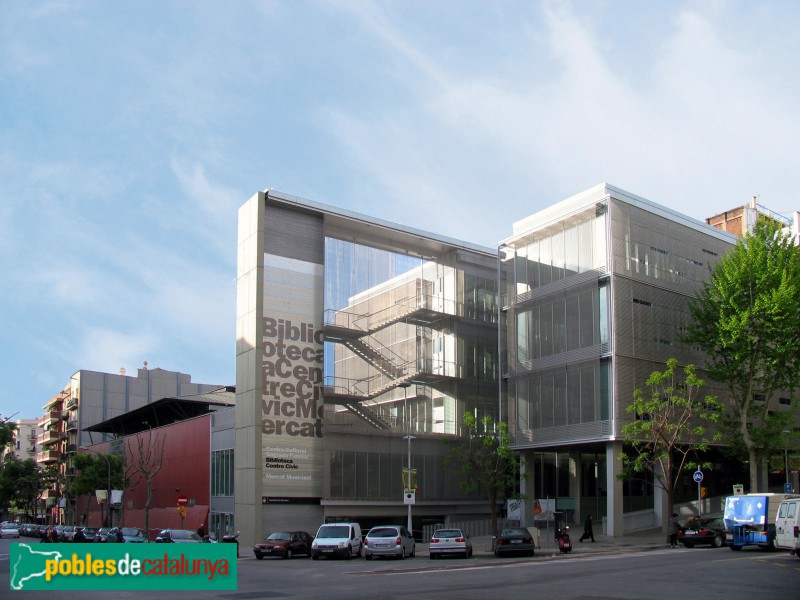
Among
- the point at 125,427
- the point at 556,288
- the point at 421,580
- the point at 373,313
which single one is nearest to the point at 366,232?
the point at 373,313

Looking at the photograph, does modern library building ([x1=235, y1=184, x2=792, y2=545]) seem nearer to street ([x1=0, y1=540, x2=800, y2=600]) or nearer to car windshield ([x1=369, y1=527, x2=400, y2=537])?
car windshield ([x1=369, y1=527, x2=400, y2=537])

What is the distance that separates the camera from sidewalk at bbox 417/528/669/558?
39.8 m

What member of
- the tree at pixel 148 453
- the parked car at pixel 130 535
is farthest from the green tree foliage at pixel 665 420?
the tree at pixel 148 453

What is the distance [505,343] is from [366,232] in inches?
479

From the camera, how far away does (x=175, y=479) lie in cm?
6800

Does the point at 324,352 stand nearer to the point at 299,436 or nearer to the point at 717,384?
the point at 299,436

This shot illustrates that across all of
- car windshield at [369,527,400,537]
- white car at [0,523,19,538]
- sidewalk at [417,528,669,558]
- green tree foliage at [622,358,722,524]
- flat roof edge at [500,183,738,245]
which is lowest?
white car at [0,523,19,538]

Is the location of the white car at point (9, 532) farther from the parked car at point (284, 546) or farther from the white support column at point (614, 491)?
the white support column at point (614, 491)

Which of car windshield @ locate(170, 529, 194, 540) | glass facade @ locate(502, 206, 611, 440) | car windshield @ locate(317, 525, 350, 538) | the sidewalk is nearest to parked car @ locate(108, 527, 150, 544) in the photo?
car windshield @ locate(170, 529, 194, 540)

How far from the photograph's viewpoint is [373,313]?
Result: 5912 centimetres

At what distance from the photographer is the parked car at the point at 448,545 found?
121 ft
